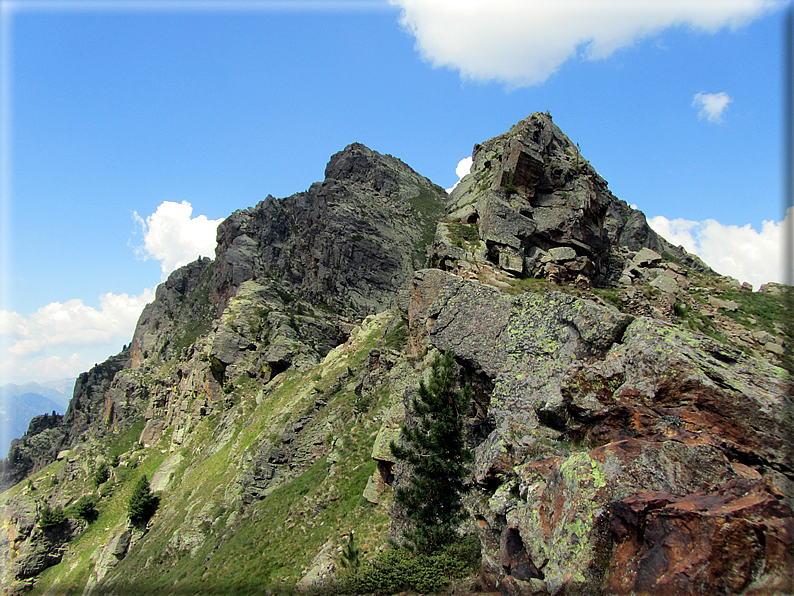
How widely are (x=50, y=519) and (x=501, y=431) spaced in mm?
78731

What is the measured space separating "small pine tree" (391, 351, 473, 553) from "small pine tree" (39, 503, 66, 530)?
71841 mm

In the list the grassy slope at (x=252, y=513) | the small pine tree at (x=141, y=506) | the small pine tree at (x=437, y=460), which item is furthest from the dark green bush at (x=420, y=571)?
the small pine tree at (x=141, y=506)

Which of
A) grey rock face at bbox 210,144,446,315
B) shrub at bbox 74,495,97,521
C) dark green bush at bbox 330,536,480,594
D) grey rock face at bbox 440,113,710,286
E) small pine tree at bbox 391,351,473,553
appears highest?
grey rock face at bbox 210,144,446,315

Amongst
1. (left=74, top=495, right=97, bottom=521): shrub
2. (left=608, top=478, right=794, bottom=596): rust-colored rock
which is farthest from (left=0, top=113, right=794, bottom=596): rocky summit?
(left=74, top=495, right=97, bottom=521): shrub

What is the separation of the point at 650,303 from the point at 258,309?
228 feet

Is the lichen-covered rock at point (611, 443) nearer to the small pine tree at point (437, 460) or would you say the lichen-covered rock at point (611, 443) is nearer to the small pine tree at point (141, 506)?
the small pine tree at point (437, 460)

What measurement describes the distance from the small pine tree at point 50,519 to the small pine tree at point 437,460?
236ft

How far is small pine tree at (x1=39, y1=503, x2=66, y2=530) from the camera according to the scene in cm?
5962

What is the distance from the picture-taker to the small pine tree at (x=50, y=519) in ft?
196

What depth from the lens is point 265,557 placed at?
967 inches

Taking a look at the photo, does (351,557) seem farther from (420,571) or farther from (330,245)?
(330,245)

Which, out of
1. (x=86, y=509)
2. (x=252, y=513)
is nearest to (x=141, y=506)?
(x=86, y=509)

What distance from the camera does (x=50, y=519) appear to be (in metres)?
60.2

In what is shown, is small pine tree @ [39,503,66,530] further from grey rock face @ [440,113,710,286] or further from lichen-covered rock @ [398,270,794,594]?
lichen-covered rock @ [398,270,794,594]
